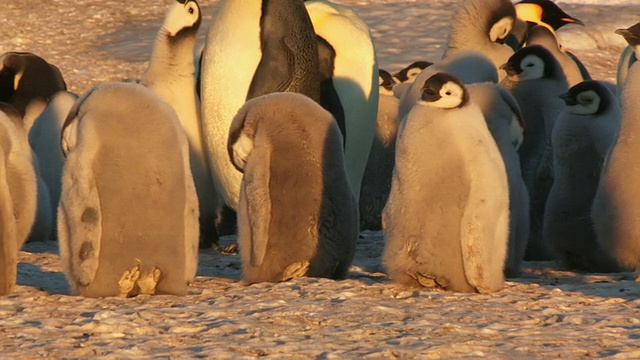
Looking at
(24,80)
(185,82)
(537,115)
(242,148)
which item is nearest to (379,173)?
(537,115)

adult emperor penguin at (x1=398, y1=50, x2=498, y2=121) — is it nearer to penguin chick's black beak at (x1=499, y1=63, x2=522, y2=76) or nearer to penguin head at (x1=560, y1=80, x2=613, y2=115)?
penguin chick's black beak at (x1=499, y1=63, x2=522, y2=76)

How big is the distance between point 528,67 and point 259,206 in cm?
274

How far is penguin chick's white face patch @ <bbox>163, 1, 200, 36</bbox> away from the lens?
7.96 meters

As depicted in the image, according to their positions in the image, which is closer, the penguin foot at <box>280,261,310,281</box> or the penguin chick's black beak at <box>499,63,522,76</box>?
the penguin foot at <box>280,261,310,281</box>

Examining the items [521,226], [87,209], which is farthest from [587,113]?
[87,209]

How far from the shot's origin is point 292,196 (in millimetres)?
5926

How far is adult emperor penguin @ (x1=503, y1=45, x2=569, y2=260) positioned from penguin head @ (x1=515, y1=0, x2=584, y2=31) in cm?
466

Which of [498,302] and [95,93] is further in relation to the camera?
[95,93]

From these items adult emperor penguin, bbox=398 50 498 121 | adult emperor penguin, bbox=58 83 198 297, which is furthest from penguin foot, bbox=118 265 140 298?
adult emperor penguin, bbox=398 50 498 121

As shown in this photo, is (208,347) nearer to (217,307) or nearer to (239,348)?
(239,348)

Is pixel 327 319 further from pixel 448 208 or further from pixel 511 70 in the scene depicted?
pixel 511 70

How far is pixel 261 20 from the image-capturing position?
7969 millimetres

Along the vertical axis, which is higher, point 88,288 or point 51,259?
point 88,288

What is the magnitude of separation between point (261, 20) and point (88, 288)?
3113 mm
